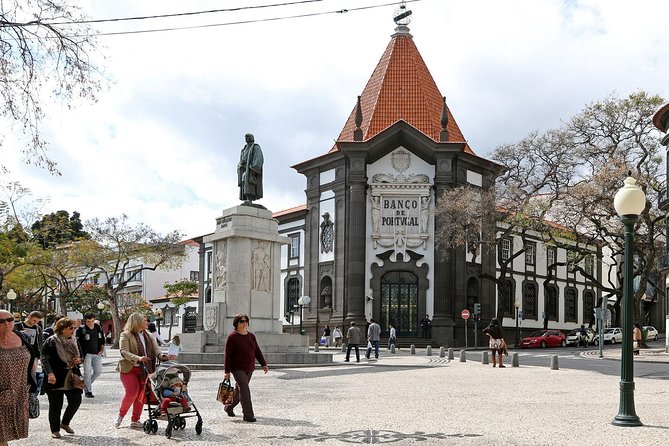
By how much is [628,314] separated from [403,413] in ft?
12.1

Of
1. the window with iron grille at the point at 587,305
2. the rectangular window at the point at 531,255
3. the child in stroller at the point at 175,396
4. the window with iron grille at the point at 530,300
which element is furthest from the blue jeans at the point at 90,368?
the window with iron grille at the point at 587,305

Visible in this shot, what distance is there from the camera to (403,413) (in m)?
13.3

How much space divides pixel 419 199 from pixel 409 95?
24.4 feet

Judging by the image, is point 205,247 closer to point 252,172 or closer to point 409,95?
point 409,95

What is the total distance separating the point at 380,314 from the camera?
4841 cm

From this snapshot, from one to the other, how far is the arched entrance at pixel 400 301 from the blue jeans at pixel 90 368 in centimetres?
3286

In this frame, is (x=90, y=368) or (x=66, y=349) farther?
(x=90, y=368)

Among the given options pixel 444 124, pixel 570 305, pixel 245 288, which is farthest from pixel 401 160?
pixel 245 288

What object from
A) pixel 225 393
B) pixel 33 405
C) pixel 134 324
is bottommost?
pixel 225 393

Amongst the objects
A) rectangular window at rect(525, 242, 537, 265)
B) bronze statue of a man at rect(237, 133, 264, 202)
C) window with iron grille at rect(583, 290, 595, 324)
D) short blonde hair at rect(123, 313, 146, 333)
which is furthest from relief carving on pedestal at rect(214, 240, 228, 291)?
window with iron grille at rect(583, 290, 595, 324)

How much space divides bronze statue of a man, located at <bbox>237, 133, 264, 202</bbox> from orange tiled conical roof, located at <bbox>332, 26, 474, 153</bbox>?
23.4 m

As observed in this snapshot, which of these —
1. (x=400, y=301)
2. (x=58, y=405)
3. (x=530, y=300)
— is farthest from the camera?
(x=530, y=300)

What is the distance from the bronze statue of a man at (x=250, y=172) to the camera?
26.1 metres

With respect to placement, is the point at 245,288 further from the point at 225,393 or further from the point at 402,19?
the point at 402,19
